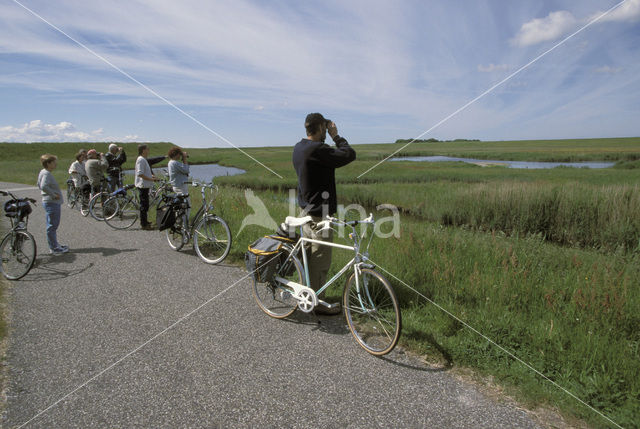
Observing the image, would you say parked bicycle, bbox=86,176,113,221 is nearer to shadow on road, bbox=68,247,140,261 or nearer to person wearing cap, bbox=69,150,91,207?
person wearing cap, bbox=69,150,91,207

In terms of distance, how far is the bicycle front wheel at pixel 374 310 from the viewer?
355cm

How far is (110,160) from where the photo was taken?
527 inches

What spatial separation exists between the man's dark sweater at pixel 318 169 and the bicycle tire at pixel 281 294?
0.72 m

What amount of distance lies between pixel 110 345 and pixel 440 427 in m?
3.33

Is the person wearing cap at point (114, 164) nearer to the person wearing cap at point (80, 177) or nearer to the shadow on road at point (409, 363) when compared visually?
the person wearing cap at point (80, 177)

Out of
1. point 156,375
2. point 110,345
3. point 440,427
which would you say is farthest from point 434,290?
point 110,345

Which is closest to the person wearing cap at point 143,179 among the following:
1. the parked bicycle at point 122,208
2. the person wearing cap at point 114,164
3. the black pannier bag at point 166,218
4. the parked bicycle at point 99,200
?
the parked bicycle at point 122,208

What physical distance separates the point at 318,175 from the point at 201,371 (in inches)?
93.0

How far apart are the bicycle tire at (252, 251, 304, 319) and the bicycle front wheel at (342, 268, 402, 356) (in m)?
0.75

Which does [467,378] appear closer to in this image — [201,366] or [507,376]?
[507,376]

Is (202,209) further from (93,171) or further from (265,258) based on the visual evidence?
(93,171)

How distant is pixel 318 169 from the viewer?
13.6 feet

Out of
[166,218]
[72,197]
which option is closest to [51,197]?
[166,218]

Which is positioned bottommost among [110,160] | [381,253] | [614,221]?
[614,221]
